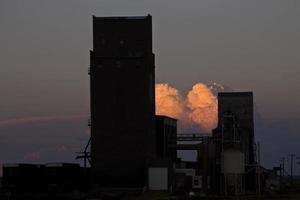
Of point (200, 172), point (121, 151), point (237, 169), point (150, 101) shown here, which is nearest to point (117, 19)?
point (150, 101)

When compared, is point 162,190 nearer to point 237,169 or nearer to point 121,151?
point 121,151

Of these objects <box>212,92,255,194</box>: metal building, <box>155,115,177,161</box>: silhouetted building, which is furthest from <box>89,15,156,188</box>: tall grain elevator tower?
<box>155,115,177,161</box>: silhouetted building

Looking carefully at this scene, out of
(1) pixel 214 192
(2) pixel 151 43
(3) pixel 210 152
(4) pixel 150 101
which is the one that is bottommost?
(1) pixel 214 192

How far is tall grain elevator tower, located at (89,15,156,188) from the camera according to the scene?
107 metres

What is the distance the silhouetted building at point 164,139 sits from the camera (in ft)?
410

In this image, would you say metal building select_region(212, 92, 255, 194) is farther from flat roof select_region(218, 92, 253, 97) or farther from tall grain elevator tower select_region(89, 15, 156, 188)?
tall grain elevator tower select_region(89, 15, 156, 188)

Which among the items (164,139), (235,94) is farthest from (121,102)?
(235,94)

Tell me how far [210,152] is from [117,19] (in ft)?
89.9

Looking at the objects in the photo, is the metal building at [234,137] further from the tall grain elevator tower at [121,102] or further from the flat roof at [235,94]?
the tall grain elevator tower at [121,102]

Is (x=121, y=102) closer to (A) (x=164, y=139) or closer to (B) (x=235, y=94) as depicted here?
(A) (x=164, y=139)

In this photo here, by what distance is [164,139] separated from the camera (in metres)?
126

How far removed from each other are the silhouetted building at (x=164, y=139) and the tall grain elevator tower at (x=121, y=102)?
1424cm

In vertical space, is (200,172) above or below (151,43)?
below

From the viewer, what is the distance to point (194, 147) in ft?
397
